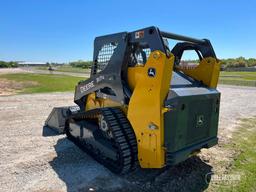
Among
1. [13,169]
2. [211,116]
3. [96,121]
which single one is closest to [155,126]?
[211,116]

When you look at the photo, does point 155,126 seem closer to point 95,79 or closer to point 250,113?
point 95,79

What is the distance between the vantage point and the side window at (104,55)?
4679mm

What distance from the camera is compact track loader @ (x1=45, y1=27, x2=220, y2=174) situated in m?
3.70

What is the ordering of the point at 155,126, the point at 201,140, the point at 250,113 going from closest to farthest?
the point at 155,126 → the point at 201,140 → the point at 250,113

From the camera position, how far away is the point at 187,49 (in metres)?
5.32

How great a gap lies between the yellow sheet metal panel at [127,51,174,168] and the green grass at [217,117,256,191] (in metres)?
1.19

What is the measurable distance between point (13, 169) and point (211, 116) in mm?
3447

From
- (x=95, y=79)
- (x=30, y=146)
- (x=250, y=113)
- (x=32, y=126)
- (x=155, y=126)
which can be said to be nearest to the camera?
(x=155, y=126)

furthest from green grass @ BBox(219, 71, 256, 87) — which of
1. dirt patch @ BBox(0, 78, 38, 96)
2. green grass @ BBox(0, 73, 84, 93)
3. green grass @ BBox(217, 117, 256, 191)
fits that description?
green grass @ BBox(217, 117, 256, 191)

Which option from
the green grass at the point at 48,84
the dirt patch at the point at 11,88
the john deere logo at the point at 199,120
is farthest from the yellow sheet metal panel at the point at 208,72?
the green grass at the point at 48,84

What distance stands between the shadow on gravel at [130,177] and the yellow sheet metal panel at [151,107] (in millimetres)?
374

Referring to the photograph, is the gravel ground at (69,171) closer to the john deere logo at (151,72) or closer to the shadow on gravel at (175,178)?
the shadow on gravel at (175,178)

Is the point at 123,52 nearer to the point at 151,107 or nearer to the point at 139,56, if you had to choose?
the point at 139,56

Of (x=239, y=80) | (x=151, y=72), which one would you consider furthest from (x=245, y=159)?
(x=239, y=80)
